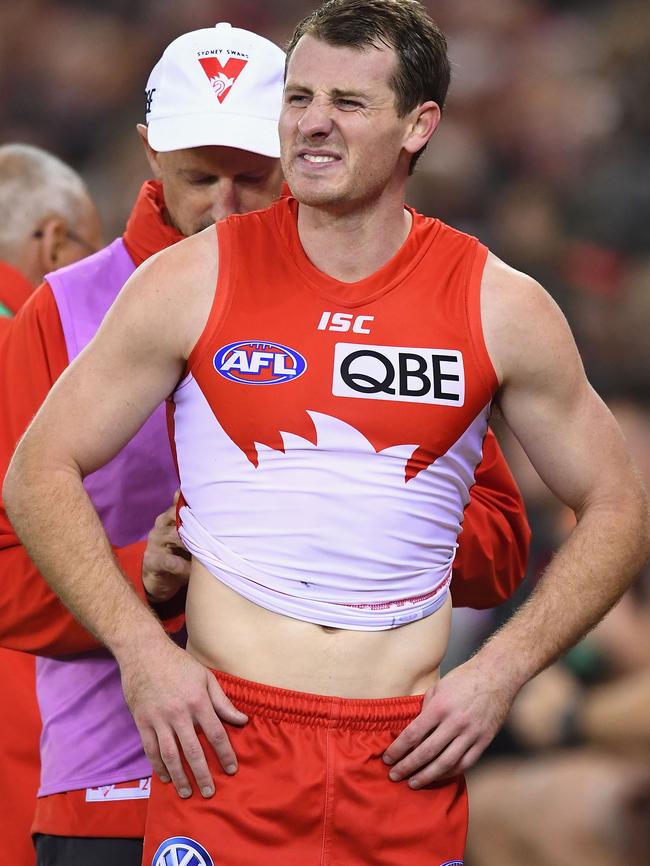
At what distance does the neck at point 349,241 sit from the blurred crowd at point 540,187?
233 centimetres

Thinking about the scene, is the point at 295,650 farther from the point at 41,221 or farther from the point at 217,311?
the point at 41,221

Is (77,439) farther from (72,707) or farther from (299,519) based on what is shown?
(72,707)

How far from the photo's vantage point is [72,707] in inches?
103

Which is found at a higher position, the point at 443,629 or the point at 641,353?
the point at 443,629

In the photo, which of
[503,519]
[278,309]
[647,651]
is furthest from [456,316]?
[647,651]

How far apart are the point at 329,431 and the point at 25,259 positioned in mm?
1689

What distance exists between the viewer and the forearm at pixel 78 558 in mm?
2090

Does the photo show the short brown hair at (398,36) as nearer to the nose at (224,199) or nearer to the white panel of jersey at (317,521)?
the nose at (224,199)

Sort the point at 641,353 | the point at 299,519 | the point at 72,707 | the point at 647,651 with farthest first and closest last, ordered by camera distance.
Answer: the point at 641,353
the point at 647,651
the point at 72,707
the point at 299,519

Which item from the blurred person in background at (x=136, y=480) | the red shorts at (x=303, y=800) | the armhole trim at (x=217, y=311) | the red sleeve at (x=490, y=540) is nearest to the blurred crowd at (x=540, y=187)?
the red sleeve at (x=490, y=540)

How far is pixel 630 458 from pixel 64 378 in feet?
3.04

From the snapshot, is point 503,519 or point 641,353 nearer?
point 503,519

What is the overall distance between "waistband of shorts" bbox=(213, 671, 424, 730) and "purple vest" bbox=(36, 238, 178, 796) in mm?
524

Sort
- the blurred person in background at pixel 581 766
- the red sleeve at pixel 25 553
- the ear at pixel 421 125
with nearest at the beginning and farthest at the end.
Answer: the ear at pixel 421 125, the red sleeve at pixel 25 553, the blurred person in background at pixel 581 766
